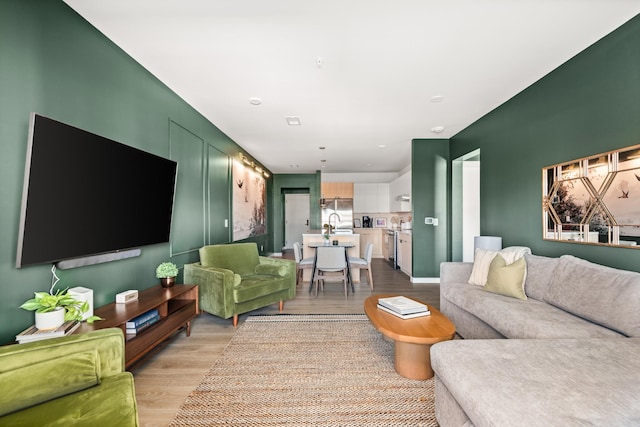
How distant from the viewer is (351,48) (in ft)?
7.66

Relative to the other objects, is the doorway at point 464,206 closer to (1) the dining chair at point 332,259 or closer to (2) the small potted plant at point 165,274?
(1) the dining chair at point 332,259

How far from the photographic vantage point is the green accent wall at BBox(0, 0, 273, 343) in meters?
1.57

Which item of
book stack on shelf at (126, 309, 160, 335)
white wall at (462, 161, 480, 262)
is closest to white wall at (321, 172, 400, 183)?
white wall at (462, 161, 480, 262)

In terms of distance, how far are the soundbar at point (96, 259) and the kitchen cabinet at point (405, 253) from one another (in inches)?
176

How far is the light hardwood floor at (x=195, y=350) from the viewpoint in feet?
6.21

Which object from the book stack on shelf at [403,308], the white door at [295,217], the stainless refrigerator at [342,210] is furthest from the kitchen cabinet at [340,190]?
the book stack on shelf at [403,308]

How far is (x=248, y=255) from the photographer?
12.9ft

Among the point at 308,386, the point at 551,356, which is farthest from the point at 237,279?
the point at 551,356

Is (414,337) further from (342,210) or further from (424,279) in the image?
(342,210)

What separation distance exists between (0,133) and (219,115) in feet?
8.36

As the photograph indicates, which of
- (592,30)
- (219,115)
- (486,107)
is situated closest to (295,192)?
(219,115)

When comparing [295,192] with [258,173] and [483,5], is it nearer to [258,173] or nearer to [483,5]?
[258,173]

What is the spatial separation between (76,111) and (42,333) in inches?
58.8

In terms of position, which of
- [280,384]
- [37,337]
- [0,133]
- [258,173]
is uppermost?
[258,173]
